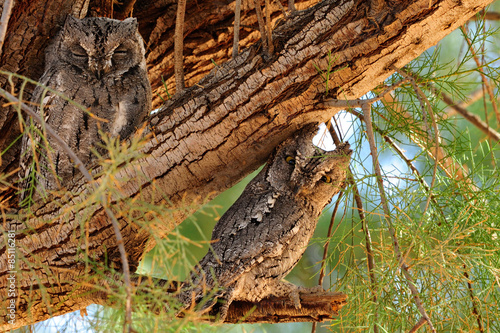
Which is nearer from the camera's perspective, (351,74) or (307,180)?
(351,74)

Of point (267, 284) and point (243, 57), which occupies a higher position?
point (243, 57)

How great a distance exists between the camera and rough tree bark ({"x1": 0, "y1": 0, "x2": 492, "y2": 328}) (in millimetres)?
1562

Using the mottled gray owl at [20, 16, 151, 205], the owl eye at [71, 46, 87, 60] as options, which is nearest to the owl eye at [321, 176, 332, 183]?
the mottled gray owl at [20, 16, 151, 205]

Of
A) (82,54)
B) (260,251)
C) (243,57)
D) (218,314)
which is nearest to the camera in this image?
(218,314)

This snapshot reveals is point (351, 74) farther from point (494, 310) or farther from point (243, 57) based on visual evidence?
point (494, 310)

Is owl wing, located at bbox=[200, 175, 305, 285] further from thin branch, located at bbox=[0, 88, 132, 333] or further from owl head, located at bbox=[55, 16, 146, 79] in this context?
owl head, located at bbox=[55, 16, 146, 79]

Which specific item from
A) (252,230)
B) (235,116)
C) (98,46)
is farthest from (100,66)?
(252,230)

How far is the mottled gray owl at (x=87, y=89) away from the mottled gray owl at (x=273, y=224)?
683 mm

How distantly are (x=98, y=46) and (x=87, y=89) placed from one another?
209 millimetres

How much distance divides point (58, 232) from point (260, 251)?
0.74 m

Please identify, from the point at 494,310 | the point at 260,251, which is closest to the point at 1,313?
the point at 260,251

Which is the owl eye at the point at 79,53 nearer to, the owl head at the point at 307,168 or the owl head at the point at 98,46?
the owl head at the point at 98,46

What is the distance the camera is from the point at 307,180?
1.76 m

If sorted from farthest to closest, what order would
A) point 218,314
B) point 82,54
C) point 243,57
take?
point 82,54, point 243,57, point 218,314
